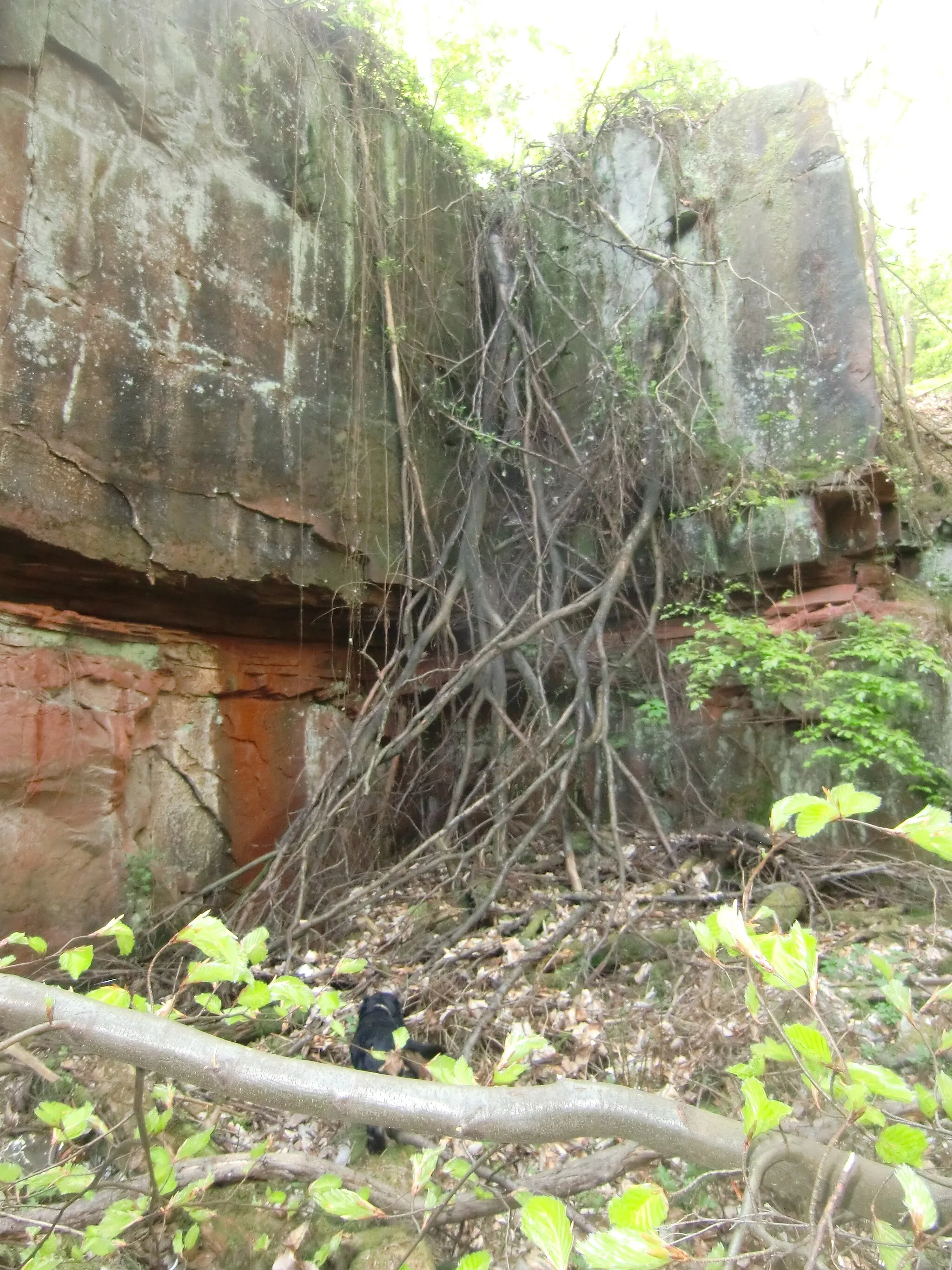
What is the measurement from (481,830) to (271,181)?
348 centimetres

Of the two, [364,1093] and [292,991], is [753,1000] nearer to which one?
[364,1093]

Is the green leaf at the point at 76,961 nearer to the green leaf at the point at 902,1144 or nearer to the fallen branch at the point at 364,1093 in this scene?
the fallen branch at the point at 364,1093

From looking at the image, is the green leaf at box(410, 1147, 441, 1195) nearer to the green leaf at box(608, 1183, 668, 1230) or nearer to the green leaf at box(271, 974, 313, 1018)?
the green leaf at box(271, 974, 313, 1018)

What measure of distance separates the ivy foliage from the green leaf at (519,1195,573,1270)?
8.69ft

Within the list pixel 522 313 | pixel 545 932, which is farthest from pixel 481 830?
pixel 522 313

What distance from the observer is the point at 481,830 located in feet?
12.8

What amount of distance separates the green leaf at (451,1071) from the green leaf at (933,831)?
0.76 m

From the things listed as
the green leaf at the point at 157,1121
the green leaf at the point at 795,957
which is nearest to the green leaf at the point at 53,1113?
the green leaf at the point at 157,1121

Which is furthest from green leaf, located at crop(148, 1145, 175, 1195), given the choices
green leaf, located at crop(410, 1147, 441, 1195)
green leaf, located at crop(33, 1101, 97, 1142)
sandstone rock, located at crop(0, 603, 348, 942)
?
sandstone rock, located at crop(0, 603, 348, 942)

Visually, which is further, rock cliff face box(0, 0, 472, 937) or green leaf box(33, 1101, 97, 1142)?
rock cliff face box(0, 0, 472, 937)

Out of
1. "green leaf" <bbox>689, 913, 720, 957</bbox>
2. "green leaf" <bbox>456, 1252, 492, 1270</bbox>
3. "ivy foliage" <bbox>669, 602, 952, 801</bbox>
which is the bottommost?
"green leaf" <bbox>456, 1252, 492, 1270</bbox>

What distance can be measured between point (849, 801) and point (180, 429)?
3.18 m

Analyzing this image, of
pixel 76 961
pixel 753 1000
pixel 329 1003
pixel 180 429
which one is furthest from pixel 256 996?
pixel 180 429

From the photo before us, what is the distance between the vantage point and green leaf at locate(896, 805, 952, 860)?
1019mm
